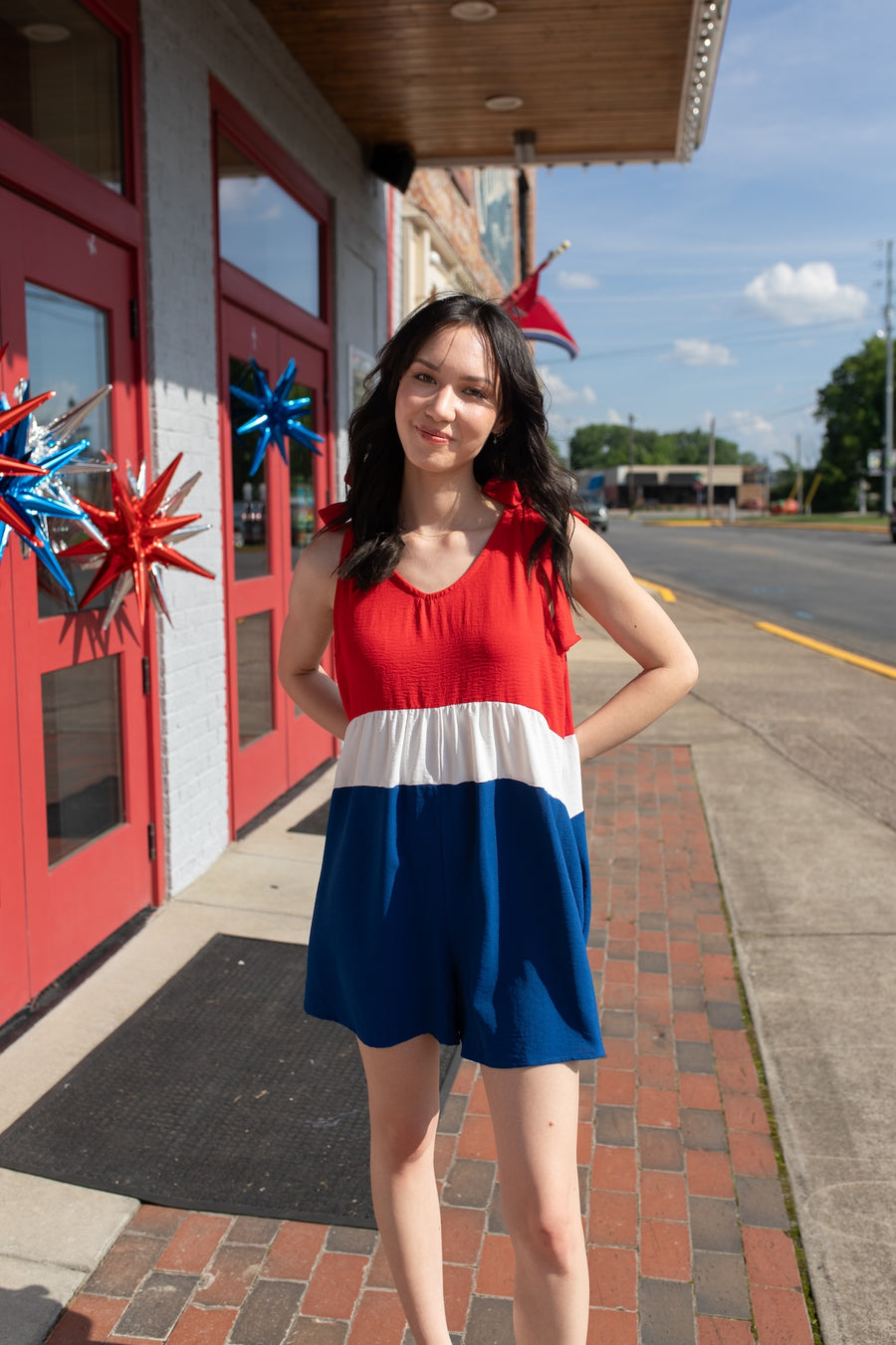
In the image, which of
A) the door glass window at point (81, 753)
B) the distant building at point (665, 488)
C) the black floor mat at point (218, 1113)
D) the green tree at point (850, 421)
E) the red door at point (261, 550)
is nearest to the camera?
the black floor mat at point (218, 1113)

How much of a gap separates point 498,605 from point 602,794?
4689 mm

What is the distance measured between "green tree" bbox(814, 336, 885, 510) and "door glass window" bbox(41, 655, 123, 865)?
77.0 m

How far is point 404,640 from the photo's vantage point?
72.1 inches

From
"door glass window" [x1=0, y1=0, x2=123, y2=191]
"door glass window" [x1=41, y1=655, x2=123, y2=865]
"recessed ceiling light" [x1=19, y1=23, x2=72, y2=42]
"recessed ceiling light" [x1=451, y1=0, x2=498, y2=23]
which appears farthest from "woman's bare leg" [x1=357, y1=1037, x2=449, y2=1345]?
"recessed ceiling light" [x1=451, y1=0, x2=498, y2=23]

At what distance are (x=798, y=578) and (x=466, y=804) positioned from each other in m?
20.7

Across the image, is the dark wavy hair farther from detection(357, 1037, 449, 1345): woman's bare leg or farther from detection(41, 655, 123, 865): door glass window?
detection(41, 655, 123, 865): door glass window

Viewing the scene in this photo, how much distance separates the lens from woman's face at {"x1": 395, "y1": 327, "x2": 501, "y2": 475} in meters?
1.88

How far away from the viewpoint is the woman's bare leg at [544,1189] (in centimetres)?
176

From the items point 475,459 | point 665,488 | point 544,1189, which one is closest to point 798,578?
point 475,459

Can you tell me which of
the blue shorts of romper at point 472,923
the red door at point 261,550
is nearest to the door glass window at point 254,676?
the red door at point 261,550

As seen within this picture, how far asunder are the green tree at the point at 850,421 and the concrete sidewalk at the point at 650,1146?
249 ft

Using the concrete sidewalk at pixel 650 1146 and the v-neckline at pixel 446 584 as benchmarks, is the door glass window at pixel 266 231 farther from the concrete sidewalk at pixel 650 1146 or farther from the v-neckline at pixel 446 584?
the v-neckline at pixel 446 584

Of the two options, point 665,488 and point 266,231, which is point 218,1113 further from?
point 665,488

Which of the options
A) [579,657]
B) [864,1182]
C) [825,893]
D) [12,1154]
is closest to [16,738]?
[12,1154]
